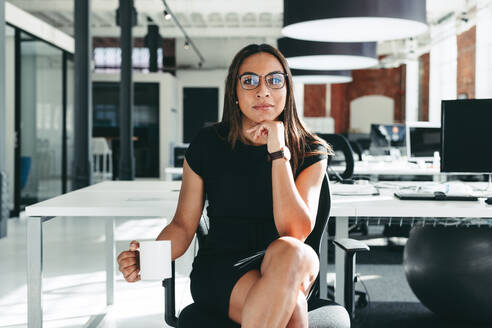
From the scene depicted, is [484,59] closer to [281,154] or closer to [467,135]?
[467,135]

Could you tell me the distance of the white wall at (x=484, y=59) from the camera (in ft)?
34.0

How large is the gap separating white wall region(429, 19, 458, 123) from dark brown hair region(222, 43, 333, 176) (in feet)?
33.7

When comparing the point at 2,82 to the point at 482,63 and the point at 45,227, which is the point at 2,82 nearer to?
the point at 45,227

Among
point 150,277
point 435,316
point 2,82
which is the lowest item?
point 435,316

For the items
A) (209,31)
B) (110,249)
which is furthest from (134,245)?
(209,31)

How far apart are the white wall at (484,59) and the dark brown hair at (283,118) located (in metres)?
9.05

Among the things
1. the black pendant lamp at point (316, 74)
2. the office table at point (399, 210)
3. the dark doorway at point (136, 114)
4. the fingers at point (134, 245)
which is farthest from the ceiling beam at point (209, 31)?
the fingers at point (134, 245)

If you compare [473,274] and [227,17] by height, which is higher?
[227,17]

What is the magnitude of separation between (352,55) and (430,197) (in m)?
3.58

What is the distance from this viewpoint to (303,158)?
2.00 metres

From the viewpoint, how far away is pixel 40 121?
27.4ft

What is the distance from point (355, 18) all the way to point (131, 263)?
1.89 m

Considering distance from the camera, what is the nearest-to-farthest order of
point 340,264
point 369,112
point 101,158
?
point 340,264 → point 101,158 → point 369,112

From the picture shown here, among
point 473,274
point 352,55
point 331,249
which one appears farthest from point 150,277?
point 352,55
